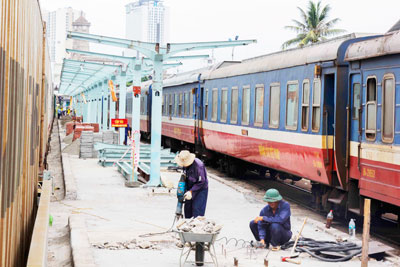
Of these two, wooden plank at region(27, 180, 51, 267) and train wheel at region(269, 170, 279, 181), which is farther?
train wheel at region(269, 170, 279, 181)

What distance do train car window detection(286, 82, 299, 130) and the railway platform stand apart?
6.09 ft

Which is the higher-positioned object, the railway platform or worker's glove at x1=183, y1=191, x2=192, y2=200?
worker's glove at x1=183, y1=191, x2=192, y2=200

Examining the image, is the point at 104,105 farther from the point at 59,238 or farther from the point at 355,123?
the point at 355,123

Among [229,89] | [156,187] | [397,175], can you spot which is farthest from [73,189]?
[397,175]

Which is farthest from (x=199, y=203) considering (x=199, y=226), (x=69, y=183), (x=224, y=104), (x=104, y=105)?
(x=104, y=105)

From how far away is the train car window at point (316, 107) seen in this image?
12.9 metres

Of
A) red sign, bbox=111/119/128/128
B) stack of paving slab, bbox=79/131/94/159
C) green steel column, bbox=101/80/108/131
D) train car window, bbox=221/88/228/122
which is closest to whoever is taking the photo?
train car window, bbox=221/88/228/122

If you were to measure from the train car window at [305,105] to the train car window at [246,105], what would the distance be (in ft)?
14.3

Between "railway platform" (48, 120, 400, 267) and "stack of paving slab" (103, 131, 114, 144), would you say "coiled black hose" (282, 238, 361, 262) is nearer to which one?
"railway platform" (48, 120, 400, 267)

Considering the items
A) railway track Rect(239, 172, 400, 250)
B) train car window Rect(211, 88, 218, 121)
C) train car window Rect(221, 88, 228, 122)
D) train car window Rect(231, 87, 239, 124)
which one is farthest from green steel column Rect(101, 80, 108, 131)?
train car window Rect(231, 87, 239, 124)

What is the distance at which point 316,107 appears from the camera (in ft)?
43.2

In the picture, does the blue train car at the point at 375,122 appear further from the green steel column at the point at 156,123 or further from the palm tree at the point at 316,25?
the palm tree at the point at 316,25

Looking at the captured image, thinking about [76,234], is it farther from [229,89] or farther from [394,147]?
[229,89]

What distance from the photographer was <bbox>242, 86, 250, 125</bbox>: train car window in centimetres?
1827
